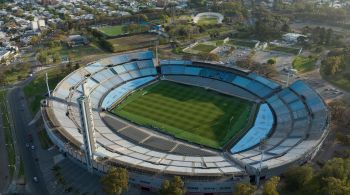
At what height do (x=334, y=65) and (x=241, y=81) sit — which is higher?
(x=334, y=65)

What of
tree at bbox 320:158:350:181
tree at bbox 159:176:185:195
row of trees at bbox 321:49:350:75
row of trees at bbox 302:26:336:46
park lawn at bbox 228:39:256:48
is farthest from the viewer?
park lawn at bbox 228:39:256:48

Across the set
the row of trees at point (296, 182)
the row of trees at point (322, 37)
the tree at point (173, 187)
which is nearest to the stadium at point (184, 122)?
the tree at point (173, 187)

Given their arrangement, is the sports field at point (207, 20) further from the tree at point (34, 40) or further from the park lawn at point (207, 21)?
the tree at point (34, 40)

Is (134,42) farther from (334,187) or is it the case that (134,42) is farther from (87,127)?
(334,187)

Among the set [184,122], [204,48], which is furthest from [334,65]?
[184,122]

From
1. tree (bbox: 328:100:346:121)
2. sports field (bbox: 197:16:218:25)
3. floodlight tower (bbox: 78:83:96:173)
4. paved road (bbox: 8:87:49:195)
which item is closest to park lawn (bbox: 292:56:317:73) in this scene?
tree (bbox: 328:100:346:121)

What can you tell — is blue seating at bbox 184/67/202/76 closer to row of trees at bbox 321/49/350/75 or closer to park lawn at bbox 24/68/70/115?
park lawn at bbox 24/68/70/115

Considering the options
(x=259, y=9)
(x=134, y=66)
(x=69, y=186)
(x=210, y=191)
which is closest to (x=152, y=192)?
(x=210, y=191)
